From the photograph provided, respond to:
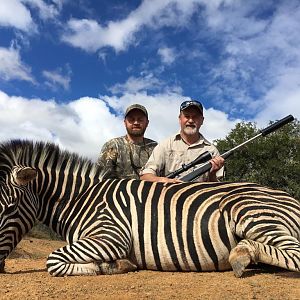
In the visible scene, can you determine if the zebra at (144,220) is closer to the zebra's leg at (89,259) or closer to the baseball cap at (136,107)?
the zebra's leg at (89,259)

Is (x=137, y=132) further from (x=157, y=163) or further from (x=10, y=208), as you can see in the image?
(x=10, y=208)

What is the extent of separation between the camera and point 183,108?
6.14 meters

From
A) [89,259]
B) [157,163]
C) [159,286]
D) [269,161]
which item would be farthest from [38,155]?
[269,161]

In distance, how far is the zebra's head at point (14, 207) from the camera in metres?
4.09

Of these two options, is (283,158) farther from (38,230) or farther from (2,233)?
(2,233)

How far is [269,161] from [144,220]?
618 inches

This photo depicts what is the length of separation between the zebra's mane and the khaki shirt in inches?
52.6

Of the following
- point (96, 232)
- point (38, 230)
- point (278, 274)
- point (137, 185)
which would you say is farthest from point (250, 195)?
point (38, 230)

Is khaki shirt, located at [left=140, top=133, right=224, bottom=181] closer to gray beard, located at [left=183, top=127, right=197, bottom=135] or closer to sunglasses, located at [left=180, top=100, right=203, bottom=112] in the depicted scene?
gray beard, located at [left=183, top=127, right=197, bottom=135]

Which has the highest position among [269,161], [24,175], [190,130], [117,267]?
[269,161]

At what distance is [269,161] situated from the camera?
62.0 feet

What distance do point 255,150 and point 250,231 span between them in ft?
51.3

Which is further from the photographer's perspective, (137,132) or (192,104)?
(137,132)

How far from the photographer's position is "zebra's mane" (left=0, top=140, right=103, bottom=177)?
4.56 meters
